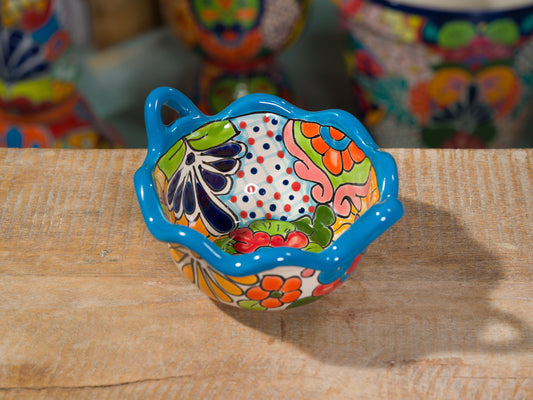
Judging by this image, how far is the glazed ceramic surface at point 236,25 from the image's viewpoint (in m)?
0.91

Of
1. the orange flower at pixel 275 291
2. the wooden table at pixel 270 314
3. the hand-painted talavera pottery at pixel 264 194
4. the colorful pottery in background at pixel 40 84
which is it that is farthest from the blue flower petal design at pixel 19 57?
the orange flower at pixel 275 291

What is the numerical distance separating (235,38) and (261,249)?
0.57m

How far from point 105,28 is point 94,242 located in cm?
83

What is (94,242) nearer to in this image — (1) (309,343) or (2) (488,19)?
(1) (309,343)

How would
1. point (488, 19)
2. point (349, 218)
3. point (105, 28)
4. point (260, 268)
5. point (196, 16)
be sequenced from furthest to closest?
point (105, 28)
point (196, 16)
point (488, 19)
point (349, 218)
point (260, 268)

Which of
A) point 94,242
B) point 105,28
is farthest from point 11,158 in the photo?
point 105,28

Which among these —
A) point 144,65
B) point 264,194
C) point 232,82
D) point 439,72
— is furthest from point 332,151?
point 144,65

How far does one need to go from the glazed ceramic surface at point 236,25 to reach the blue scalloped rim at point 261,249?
0.43m

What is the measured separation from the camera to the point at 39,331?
1.58ft

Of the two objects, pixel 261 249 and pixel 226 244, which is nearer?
pixel 261 249

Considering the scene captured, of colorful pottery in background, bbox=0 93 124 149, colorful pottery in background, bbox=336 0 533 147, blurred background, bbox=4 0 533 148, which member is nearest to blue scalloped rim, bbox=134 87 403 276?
colorful pottery in background, bbox=336 0 533 147

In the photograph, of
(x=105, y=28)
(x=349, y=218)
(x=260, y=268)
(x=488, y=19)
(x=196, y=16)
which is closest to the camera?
(x=260, y=268)

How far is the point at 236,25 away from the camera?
0.92 meters

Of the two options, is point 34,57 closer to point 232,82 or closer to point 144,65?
point 232,82
